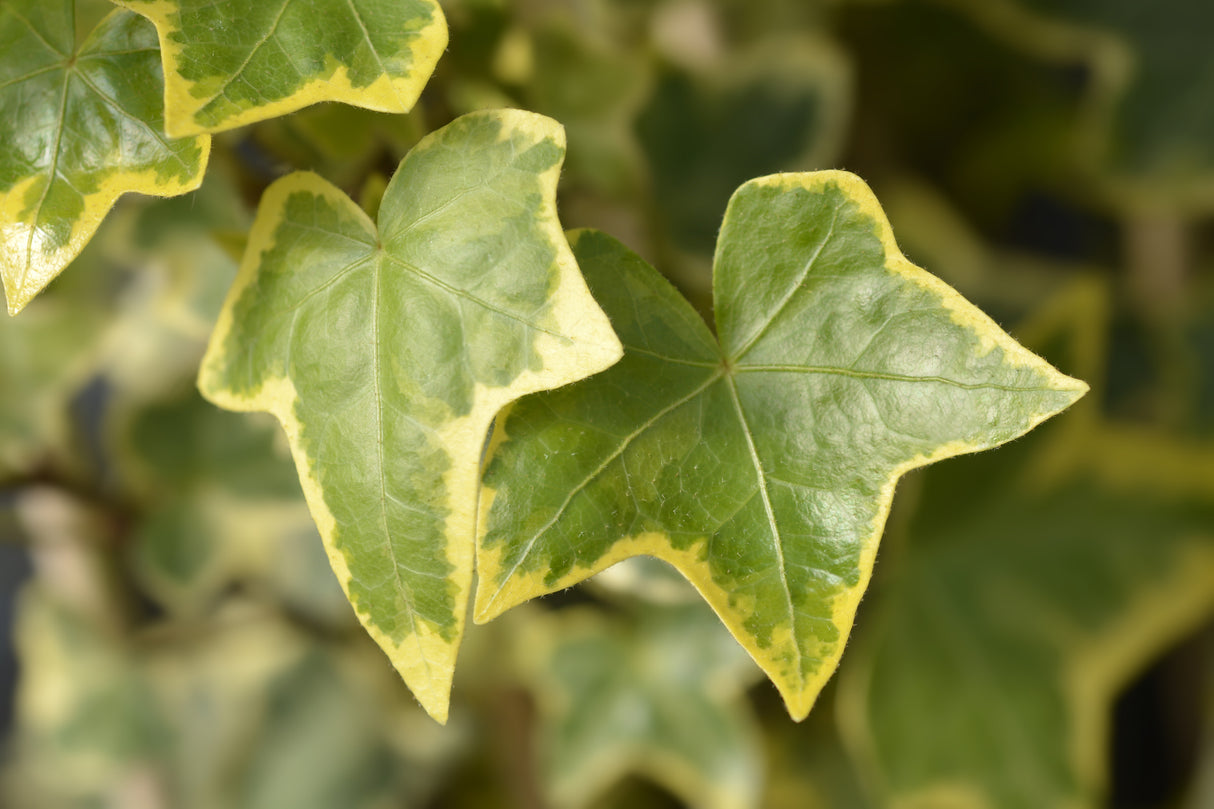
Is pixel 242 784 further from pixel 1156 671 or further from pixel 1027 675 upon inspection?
pixel 1156 671

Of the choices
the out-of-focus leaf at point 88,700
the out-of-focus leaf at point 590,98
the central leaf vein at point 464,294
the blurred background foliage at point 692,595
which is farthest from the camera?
the out-of-focus leaf at point 88,700

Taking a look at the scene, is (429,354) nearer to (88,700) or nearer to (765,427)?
(765,427)

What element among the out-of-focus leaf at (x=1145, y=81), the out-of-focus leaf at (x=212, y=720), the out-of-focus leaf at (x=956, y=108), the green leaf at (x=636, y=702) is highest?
the out-of-focus leaf at (x=1145, y=81)

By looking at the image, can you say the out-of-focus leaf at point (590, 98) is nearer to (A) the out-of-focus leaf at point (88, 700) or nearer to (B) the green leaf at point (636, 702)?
(B) the green leaf at point (636, 702)

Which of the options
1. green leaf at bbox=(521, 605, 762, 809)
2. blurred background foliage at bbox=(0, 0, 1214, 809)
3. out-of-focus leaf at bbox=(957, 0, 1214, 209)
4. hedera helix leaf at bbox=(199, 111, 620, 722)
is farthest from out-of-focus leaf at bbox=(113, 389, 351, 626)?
out-of-focus leaf at bbox=(957, 0, 1214, 209)

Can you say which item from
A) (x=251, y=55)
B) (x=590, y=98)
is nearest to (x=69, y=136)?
(x=251, y=55)

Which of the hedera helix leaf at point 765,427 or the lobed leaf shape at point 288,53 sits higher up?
the lobed leaf shape at point 288,53

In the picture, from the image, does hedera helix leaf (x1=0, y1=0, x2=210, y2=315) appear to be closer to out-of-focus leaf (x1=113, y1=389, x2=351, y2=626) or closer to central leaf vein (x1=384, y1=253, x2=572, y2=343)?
central leaf vein (x1=384, y1=253, x2=572, y2=343)

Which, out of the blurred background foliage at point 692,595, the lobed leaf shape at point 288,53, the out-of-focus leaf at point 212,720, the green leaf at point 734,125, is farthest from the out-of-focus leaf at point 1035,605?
the lobed leaf shape at point 288,53
